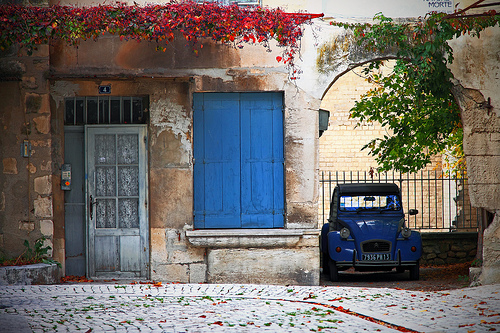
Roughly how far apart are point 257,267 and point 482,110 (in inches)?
165

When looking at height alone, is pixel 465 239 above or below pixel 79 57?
below

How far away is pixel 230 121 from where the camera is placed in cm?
973

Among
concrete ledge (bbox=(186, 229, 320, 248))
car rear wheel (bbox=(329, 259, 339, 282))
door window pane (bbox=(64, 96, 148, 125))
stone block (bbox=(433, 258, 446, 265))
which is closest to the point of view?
concrete ledge (bbox=(186, 229, 320, 248))

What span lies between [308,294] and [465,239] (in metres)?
6.92

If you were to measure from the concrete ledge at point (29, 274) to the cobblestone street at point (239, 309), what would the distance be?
33cm

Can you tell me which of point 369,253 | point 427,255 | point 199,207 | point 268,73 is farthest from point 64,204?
point 427,255

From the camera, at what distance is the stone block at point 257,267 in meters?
9.54

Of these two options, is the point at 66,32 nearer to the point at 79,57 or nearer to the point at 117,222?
the point at 79,57

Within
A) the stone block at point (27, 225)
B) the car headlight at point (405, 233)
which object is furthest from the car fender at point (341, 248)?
the stone block at point (27, 225)

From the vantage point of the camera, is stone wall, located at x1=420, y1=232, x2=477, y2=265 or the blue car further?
stone wall, located at x1=420, y1=232, x2=477, y2=265

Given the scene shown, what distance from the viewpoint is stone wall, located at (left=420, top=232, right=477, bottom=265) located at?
1396 cm

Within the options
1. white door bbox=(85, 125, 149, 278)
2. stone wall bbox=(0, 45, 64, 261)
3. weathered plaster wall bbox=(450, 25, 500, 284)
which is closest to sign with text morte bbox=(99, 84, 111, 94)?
white door bbox=(85, 125, 149, 278)

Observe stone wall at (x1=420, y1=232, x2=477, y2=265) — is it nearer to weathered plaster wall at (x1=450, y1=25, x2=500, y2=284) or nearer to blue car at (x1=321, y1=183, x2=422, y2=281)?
blue car at (x1=321, y1=183, x2=422, y2=281)

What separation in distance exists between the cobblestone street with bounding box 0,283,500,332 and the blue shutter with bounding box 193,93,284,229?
126cm
